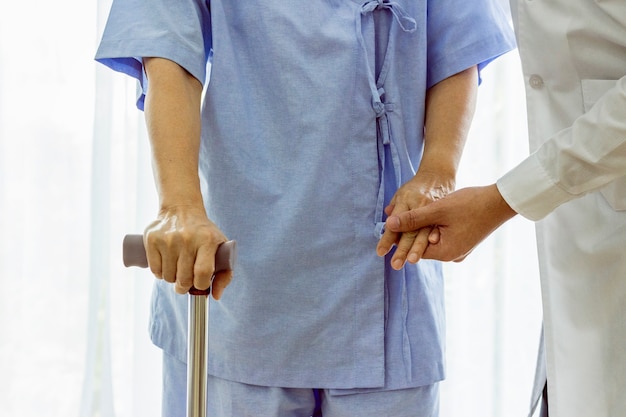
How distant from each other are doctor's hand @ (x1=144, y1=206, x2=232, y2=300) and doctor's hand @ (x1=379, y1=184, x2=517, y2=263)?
347mm

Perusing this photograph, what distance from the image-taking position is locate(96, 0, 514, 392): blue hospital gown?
3.73 feet

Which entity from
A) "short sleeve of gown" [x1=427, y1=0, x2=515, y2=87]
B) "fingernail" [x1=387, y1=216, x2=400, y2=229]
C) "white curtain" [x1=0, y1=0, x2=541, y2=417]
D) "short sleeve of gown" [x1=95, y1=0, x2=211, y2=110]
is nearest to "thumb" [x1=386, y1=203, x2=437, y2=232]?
"fingernail" [x1=387, y1=216, x2=400, y2=229]

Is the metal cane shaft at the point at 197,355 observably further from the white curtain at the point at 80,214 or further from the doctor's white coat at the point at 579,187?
the white curtain at the point at 80,214

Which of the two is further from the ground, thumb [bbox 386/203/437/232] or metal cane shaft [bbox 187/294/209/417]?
thumb [bbox 386/203/437/232]

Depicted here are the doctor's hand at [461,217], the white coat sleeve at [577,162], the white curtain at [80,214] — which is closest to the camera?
the white coat sleeve at [577,162]

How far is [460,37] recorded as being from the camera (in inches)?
49.8

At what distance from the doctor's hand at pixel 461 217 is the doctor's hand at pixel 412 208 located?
13mm

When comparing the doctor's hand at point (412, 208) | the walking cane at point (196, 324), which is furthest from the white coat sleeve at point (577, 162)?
the walking cane at point (196, 324)

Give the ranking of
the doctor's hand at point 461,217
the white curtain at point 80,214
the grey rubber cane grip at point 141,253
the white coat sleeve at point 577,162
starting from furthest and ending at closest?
the white curtain at point 80,214 < the doctor's hand at point 461,217 < the white coat sleeve at point 577,162 < the grey rubber cane grip at point 141,253

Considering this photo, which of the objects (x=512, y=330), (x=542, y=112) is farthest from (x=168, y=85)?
(x=512, y=330)

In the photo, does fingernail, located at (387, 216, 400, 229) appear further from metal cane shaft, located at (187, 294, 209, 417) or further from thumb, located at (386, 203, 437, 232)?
metal cane shaft, located at (187, 294, 209, 417)

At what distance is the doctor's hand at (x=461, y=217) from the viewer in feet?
3.90

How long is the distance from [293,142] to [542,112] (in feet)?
1.23

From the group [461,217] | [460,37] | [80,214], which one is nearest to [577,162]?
[461,217]
